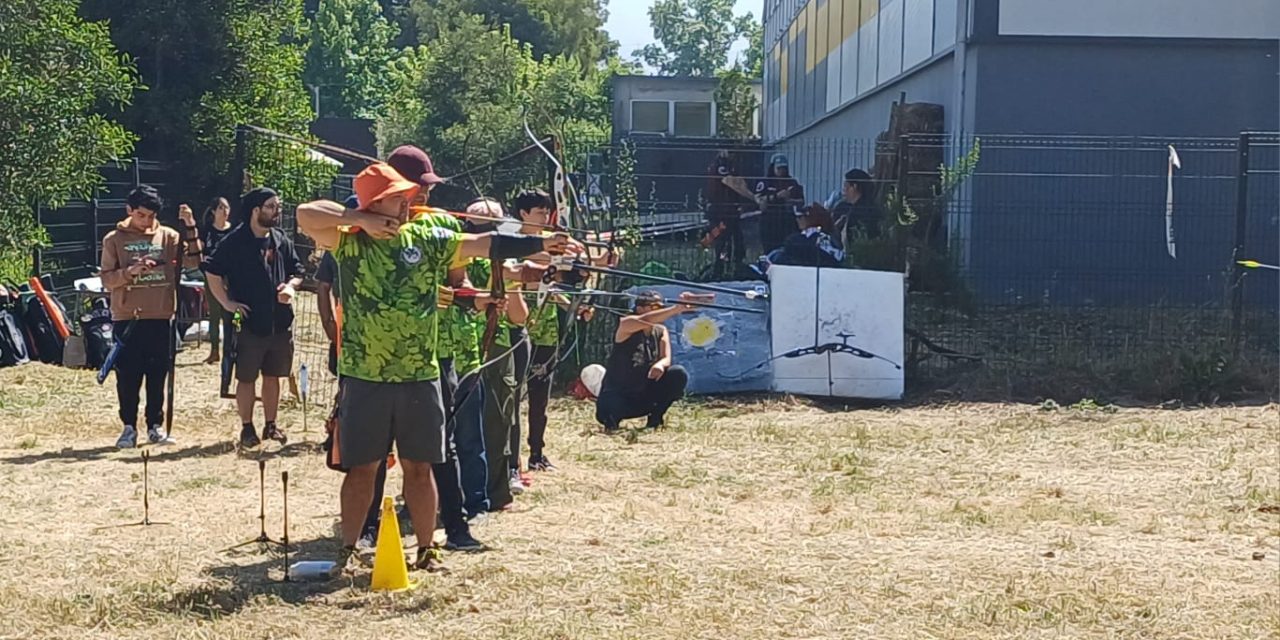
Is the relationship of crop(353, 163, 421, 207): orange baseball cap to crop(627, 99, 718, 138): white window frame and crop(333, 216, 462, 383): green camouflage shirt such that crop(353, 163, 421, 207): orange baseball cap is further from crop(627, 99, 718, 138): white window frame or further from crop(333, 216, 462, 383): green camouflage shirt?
crop(627, 99, 718, 138): white window frame

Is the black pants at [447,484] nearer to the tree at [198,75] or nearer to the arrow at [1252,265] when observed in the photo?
the arrow at [1252,265]

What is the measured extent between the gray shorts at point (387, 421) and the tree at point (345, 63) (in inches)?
2283

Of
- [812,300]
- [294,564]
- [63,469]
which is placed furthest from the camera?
[812,300]

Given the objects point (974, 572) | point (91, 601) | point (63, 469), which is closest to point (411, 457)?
point (91, 601)

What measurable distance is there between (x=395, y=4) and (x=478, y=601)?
79.6m

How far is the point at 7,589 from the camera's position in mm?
6344

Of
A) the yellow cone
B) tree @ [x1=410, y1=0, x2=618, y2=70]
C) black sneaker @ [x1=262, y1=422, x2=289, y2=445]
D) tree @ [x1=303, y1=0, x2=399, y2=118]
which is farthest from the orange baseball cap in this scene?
tree @ [x1=410, y1=0, x2=618, y2=70]

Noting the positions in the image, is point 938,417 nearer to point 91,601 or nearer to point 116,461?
point 116,461

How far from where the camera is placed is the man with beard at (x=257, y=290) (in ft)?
32.2

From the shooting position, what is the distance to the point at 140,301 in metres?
10.1

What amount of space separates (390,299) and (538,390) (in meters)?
2.90

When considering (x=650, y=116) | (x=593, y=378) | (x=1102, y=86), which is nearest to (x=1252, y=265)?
(x=593, y=378)

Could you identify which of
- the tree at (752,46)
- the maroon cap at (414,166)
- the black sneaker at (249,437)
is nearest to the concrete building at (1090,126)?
the black sneaker at (249,437)

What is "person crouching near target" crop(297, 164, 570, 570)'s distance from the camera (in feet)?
20.1
